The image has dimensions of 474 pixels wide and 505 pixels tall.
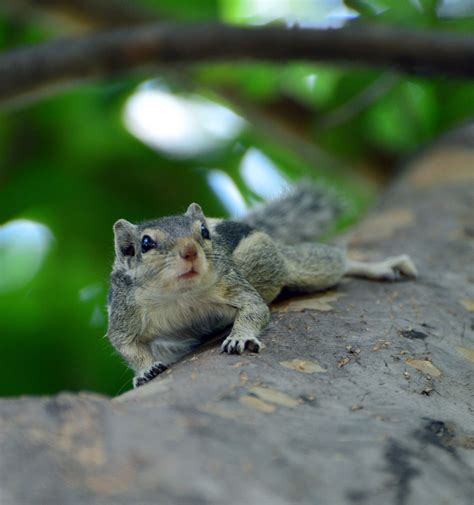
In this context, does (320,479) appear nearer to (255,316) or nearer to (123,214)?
(255,316)

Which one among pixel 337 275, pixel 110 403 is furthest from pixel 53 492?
pixel 337 275

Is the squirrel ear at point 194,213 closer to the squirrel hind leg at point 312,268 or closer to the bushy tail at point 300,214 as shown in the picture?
the squirrel hind leg at point 312,268

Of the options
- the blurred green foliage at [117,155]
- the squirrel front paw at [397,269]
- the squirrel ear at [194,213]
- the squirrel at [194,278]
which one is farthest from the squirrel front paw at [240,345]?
the blurred green foliage at [117,155]

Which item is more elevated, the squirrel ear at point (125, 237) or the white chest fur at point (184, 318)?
the squirrel ear at point (125, 237)

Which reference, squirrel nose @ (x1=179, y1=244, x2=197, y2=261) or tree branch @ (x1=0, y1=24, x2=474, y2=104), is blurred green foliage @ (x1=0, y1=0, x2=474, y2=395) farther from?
squirrel nose @ (x1=179, y1=244, x2=197, y2=261)

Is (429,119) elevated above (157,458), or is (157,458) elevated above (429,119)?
(429,119)

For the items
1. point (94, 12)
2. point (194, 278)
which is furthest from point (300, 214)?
point (94, 12)
